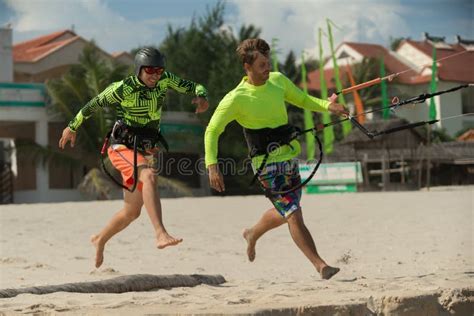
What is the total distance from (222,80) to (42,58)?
6739mm

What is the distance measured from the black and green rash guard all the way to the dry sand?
49.7 inches

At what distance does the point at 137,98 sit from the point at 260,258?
5.19m

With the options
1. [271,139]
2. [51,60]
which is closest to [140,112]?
[271,139]

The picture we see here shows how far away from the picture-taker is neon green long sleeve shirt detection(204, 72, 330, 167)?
6.75 meters

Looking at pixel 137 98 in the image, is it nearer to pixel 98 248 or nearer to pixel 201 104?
pixel 201 104

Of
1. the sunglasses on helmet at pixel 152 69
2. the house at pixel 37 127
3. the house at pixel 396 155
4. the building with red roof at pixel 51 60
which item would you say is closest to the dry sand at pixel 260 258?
the sunglasses on helmet at pixel 152 69

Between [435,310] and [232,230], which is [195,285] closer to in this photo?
[435,310]

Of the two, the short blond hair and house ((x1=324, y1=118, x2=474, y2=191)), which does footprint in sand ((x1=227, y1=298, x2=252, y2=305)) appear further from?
house ((x1=324, y1=118, x2=474, y2=191))

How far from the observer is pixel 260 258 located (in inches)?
454

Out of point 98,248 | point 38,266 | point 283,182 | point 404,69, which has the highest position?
point 404,69

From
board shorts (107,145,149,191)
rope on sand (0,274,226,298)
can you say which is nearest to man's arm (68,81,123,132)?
board shorts (107,145,149,191)

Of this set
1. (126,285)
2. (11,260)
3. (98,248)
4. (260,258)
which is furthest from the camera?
(260,258)

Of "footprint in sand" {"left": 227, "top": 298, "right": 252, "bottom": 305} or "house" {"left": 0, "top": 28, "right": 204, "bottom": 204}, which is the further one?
"house" {"left": 0, "top": 28, "right": 204, "bottom": 204}

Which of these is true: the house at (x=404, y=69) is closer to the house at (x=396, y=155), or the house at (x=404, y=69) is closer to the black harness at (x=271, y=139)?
the house at (x=396, y=155)
